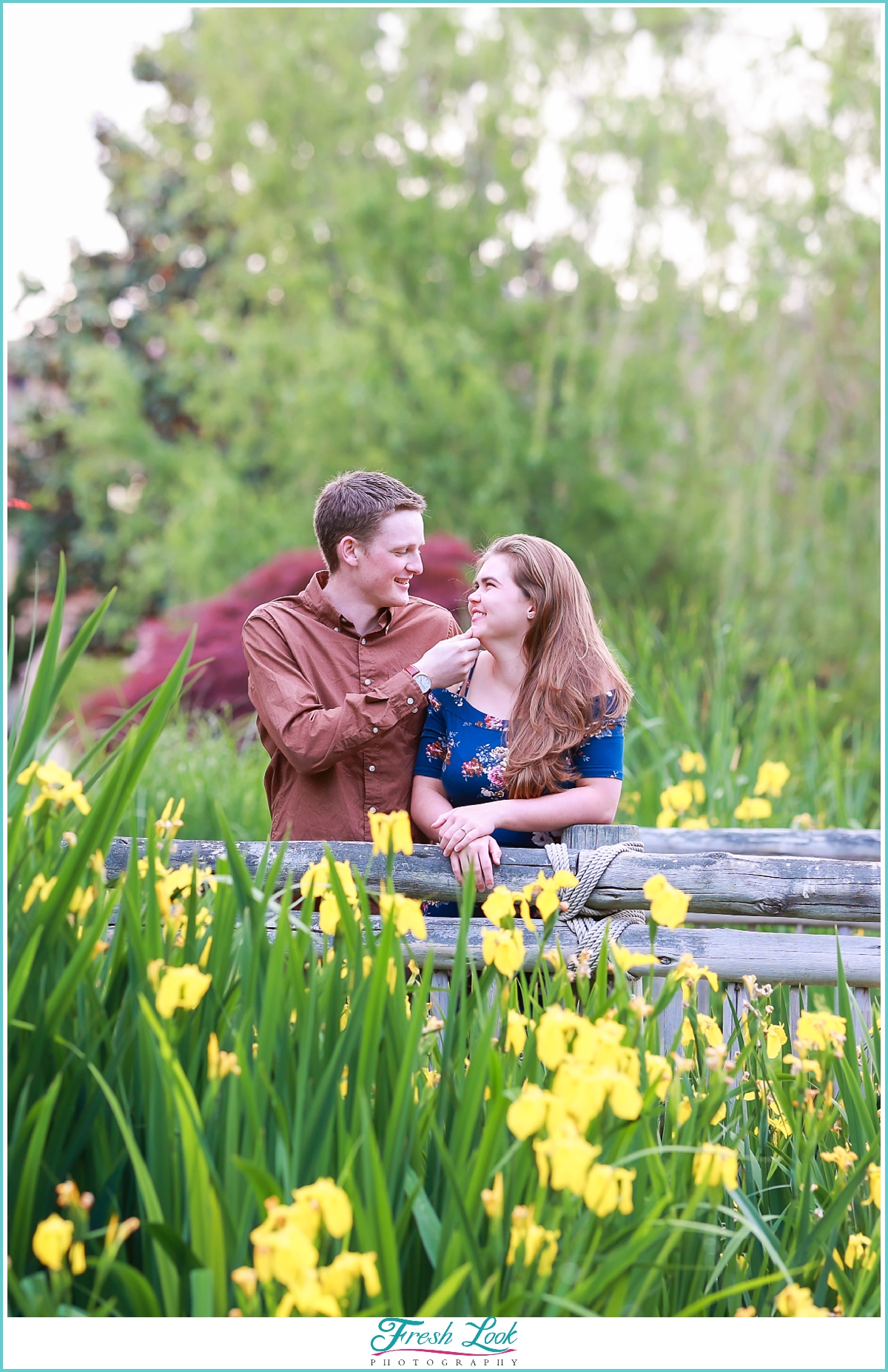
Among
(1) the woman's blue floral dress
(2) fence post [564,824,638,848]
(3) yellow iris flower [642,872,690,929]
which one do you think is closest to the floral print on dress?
(1) the woman's blue floral dress

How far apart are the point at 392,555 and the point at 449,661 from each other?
36 centimetres

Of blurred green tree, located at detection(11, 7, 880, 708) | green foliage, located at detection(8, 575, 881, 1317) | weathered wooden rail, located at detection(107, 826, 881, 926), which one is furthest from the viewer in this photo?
blurred green tree, located at detection(11, 7, 880, 708)

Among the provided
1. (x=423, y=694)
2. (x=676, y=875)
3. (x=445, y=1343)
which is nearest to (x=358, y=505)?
(x=423, y=694)

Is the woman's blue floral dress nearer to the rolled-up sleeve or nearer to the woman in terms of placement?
the woman

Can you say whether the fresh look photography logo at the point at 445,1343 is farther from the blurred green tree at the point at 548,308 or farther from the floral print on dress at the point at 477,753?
the blurred green tree at the point at 548,308

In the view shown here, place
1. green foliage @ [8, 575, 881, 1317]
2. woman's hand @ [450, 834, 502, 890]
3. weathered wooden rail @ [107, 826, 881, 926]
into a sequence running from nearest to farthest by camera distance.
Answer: green foliage @ [8, 575, 881, 1317], woman's hand @ [450, 834, 502, 890], weathered wooden rail @ [107, 826, 881, 926]

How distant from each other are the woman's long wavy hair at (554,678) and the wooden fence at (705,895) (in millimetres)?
177

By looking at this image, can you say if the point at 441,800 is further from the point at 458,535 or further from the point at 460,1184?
the point at 458,535

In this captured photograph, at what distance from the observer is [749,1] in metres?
2.07

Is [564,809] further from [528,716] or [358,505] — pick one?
[358,505]

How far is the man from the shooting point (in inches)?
98.1

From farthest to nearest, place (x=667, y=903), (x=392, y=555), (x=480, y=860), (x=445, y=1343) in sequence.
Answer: (x=392, y=555), (x=480, y=860), (x=667, y=903), (x=445, y=1343)

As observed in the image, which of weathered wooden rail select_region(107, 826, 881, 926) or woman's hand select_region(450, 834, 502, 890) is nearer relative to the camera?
woman's hand select_region(450, 834, 502, 890)

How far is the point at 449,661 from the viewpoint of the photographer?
2.48m
